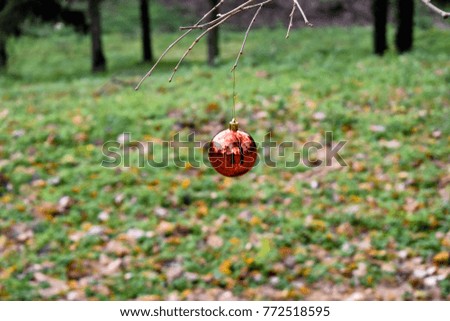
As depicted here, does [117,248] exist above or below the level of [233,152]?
below

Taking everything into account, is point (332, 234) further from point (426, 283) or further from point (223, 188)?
point (223, 188)

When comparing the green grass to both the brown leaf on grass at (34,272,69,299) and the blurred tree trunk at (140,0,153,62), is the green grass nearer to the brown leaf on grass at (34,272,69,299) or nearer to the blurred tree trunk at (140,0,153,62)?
the brown leaf on grass at (34,272,69,299)

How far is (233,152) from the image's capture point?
244 centimetres

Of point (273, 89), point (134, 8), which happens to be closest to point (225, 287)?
point (273, 89)

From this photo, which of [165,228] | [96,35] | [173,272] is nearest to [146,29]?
[96,35]

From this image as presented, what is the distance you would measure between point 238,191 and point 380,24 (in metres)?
7.21

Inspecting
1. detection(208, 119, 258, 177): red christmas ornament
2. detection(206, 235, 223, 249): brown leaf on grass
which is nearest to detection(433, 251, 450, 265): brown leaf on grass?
detection(206, 235, 223, 249): brown leaf on grass

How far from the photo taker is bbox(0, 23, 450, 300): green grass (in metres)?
5.11

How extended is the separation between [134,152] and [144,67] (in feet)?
30.6

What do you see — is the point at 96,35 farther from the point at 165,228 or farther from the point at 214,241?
the point at 214,241

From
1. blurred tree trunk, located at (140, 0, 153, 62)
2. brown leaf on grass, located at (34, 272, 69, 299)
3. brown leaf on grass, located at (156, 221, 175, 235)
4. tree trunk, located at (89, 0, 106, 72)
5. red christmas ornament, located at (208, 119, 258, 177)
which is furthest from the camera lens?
blurred tree trunk, located at (140, 0, 153, 62)

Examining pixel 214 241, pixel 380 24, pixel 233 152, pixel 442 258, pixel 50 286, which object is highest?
pixel 233 152

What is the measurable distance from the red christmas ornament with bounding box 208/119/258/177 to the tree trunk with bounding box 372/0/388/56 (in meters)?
9.88

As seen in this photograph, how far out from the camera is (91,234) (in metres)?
5.74
